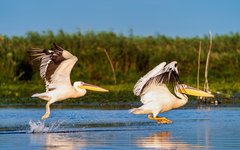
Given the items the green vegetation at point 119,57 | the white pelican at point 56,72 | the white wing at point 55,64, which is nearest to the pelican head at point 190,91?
the white pelican at point 56,72

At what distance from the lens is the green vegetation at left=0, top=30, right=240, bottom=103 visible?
91.5 feet

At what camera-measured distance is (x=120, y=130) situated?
46.8ft

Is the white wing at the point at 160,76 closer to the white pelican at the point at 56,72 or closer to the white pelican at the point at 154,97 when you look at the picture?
the white pelican at the point at 154,97

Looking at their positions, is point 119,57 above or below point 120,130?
above

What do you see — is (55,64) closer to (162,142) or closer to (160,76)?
(160,76)

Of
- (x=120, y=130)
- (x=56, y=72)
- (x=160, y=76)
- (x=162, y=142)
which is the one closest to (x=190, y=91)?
(x=160, y=76)

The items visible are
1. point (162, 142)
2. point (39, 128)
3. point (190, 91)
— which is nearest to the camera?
point (162, 142)

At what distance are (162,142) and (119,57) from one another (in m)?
18.1

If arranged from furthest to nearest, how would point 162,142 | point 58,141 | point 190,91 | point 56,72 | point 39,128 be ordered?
point 190,91 → point 56,72 → point 39,128 → point 58,141 → point 162,142

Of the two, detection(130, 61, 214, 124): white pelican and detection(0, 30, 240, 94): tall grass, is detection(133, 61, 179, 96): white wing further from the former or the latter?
detection(0, 30, 240, 94): tall grass

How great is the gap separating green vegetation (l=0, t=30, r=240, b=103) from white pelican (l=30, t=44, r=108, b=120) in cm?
956

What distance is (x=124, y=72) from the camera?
97.8 feet

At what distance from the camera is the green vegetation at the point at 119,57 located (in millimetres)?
27891

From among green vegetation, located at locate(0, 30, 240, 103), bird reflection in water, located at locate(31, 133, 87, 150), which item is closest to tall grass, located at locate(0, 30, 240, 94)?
green vegetation, located at locate(0, 30, 240, 103)
